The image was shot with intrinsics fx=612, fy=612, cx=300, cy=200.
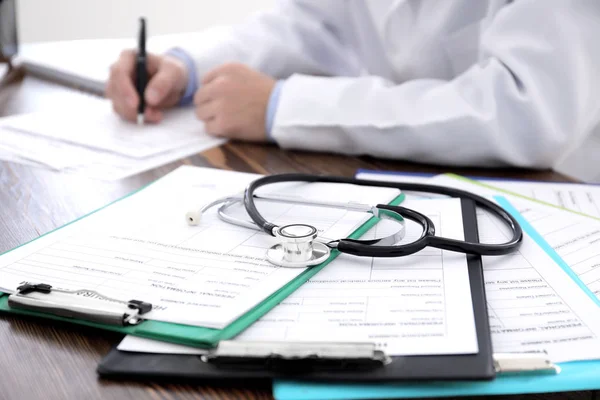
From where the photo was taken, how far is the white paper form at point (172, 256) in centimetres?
46

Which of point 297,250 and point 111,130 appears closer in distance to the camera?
point 297,250

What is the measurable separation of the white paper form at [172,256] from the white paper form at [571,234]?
156mm

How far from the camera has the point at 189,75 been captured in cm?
116

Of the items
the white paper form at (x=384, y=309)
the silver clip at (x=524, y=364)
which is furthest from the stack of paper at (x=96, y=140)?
the silver clip at (x=524, y=364)

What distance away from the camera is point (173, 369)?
0.40 meters

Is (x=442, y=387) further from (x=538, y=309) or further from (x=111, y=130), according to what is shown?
(x=111, y=130)

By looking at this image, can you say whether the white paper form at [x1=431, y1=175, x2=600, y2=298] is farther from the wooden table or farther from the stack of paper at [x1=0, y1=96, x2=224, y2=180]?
the stack of paper at [x1=0, y1=96, x2=224, y2=180]

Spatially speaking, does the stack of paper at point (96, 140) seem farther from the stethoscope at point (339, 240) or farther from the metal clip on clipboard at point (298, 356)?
the metal clip on clipboard at point (298, 356)

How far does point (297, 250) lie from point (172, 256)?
0.36 feet

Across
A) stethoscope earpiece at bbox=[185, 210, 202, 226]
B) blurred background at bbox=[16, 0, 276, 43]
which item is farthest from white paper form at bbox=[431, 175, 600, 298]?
blurred background at bbox=[16, 0, 276, 43]

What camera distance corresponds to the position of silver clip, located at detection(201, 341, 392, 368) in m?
0.39

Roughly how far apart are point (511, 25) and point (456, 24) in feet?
0.53

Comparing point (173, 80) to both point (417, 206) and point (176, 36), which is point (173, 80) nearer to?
point (417, 206)

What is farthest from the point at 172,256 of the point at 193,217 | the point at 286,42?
the point at 286,42
